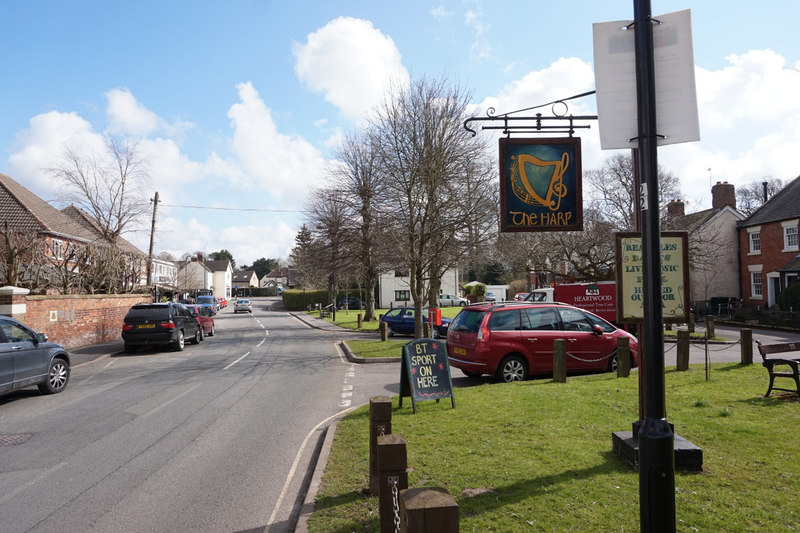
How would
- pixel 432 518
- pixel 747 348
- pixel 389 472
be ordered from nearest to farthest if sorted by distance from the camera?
pixel 432 518 → pixel 389 472 → pixel 747 348

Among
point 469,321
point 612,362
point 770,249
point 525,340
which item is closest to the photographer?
point 525,340

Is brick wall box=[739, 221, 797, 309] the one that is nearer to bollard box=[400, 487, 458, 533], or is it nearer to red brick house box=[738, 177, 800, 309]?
red brick house box=[738, 177, 800, 309]

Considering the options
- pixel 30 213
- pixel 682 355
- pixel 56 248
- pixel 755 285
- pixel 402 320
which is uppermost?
pixel 30 213

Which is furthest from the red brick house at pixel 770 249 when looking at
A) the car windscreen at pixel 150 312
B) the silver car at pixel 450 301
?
the car windscreen at pixel 150 312

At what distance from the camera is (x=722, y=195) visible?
39.1m

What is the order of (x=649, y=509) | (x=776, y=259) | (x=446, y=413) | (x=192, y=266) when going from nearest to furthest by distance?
(x=649, y=509) < (x=446, y=413) < (x=776, y=259) < (x=192, y=266)

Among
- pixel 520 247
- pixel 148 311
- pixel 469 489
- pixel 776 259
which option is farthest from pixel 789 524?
pixel 776 259

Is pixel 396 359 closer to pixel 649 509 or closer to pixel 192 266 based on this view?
pixel 649 509

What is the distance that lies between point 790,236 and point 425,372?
107 feet

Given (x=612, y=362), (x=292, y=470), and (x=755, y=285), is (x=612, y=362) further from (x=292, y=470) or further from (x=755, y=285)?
(x=755, y=285)

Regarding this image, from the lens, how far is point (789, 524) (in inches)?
150

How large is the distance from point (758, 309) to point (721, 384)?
2469cm

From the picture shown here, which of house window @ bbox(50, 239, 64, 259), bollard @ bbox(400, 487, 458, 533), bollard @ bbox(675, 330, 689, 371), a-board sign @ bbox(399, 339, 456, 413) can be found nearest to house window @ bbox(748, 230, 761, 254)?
bollard @ bbox(675, 330, 689, 371)

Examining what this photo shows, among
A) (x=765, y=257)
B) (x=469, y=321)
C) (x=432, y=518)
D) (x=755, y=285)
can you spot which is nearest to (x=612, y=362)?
(x=469, y=321)
